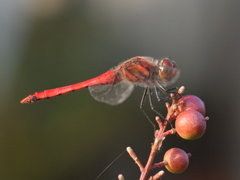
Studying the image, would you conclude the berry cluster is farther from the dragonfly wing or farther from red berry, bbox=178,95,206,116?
the dragonfly wing

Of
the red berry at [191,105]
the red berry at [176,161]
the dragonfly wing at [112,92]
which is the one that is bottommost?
the red berry at [176,161]

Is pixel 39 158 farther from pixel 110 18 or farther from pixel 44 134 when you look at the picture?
pixel 110 18

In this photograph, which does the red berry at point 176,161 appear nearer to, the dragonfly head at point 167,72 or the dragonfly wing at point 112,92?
the dragonfly head at point 167,72

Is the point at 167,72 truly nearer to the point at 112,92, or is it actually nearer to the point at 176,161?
the point at 112,92

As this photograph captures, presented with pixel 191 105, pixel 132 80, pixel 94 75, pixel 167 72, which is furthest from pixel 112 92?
pixel 94 75

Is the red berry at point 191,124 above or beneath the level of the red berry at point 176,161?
above

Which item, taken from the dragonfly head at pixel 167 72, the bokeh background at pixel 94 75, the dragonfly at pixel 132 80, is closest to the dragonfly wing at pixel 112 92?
the dragonfly at pixel 132 80
